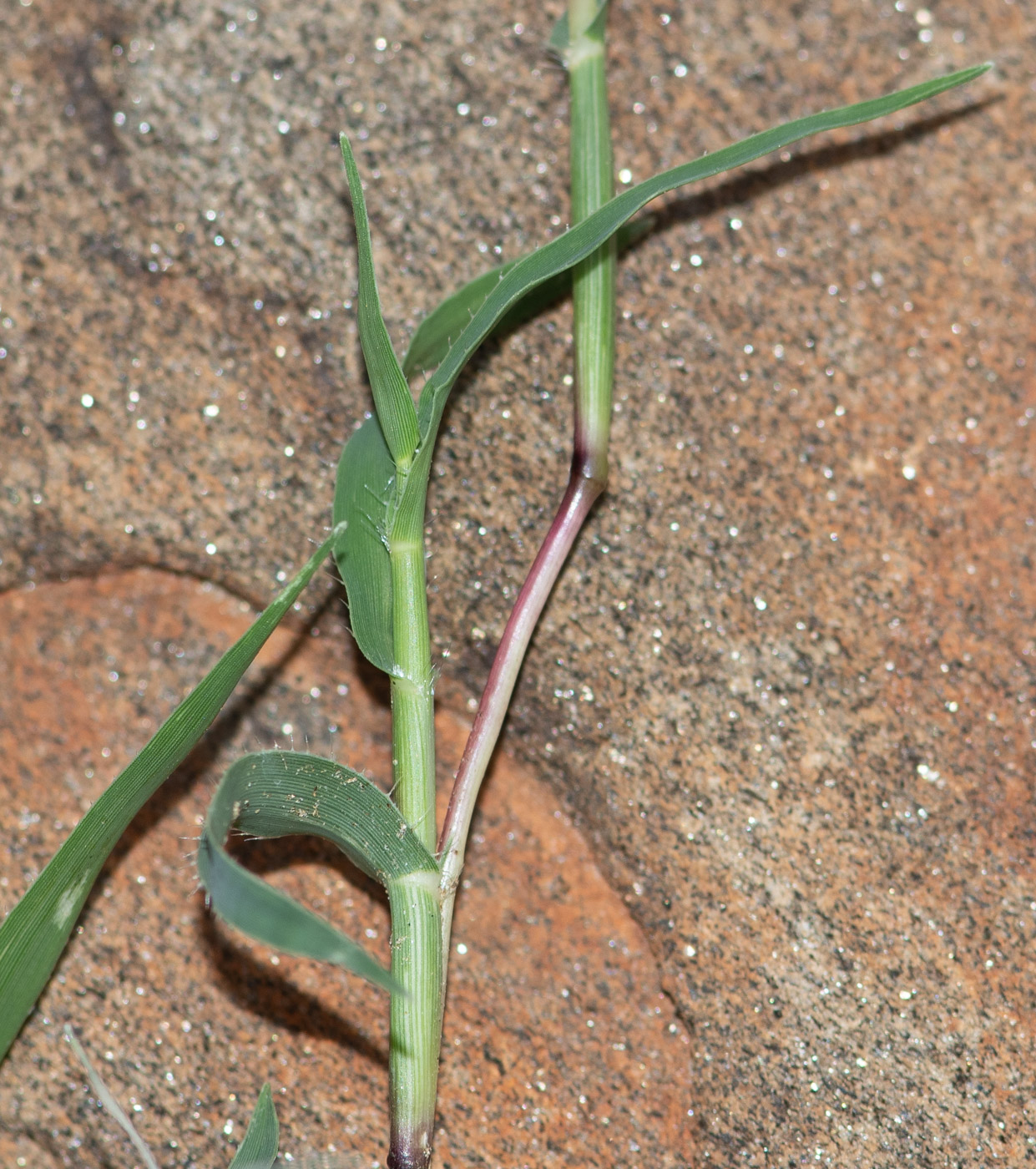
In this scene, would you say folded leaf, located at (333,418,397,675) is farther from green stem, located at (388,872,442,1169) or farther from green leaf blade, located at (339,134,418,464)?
green stem, located at (388,872,442,1169)

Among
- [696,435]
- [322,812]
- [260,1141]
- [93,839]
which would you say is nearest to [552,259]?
[696,435]

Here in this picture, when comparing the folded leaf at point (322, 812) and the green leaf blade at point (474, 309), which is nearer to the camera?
the folded leaf at point (322, 812)

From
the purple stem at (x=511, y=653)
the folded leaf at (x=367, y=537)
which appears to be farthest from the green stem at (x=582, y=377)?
the folded leaf at (x=367, y=537)

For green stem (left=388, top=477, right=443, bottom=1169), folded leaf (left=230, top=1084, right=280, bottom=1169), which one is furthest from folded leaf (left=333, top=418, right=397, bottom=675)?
folded leaf (left=230, top=1084, right=280, bottom=1169)

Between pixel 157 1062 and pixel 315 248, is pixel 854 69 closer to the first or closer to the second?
pixel 315 248

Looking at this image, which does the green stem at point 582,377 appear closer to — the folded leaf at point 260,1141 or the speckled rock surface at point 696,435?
the speckled rock surface at point 696,435

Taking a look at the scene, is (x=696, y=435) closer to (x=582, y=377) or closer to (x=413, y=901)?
(x=582, y=377)
